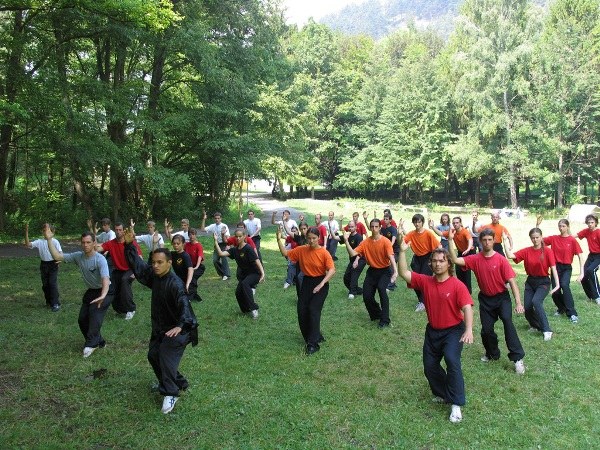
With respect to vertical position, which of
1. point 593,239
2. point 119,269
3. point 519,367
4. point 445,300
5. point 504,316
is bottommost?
point 519,367

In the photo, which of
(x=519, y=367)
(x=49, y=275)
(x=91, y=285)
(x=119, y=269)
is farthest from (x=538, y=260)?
(x=49, y=275)

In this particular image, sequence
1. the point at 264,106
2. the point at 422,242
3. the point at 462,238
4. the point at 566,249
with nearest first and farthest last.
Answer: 1. the point at 566,249
2. the point at 422,242
3. the point at 462,238
4. the point at 264,106

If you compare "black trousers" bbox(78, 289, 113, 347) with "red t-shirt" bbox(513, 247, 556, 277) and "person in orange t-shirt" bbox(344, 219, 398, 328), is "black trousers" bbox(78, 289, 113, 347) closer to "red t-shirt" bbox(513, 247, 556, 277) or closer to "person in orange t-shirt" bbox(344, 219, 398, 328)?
"person in orange t-shirt" bbox(344, 219, 398, 328)

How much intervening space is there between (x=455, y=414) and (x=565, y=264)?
5493 mm

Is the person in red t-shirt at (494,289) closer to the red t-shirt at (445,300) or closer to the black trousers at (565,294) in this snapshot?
the red t-shirt at (445,300)

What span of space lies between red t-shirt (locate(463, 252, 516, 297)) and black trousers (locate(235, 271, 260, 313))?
4.27 m

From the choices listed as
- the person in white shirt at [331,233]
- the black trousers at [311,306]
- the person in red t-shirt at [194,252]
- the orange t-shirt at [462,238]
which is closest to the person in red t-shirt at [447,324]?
the black trousers at [311,306]

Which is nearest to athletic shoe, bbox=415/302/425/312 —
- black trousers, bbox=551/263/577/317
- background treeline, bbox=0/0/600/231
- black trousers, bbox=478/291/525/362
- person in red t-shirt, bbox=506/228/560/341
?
person in red t-shirt, bbox=506/228/560/341

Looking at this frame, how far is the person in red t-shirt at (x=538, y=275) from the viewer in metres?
7.95

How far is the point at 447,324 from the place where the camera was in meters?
5.35

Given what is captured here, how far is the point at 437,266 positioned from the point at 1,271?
41.1ft

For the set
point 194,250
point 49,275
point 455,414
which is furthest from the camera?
point 194,250

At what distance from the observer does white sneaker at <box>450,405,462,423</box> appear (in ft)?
17.0

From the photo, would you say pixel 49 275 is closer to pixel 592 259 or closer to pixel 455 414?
pixel 455 414
